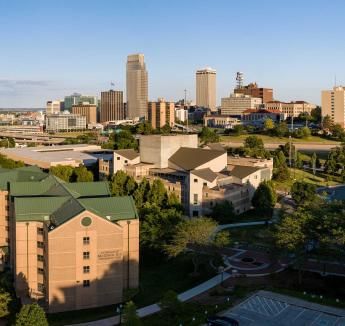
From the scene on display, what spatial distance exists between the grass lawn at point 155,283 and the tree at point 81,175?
35.4 metres

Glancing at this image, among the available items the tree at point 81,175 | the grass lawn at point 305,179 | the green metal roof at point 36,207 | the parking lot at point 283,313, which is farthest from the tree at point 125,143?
the parking lot at point 283,313

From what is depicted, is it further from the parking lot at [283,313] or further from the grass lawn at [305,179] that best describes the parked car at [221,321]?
the grass lawn at [305,179]

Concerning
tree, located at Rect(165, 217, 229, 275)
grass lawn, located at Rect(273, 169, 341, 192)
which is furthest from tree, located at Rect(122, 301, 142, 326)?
grass lawn, located at Rect(273, 169, 341, 192)

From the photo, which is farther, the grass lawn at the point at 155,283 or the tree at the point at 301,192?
the tree at the point at 301,192

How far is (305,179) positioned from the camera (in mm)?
95500

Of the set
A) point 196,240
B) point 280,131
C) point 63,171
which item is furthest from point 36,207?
point 280,131

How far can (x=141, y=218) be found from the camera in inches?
2234

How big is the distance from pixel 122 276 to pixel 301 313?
14.5 metres

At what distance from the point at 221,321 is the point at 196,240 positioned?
41.8 ft

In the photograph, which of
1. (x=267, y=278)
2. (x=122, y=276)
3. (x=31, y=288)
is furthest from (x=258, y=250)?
(x=31, y=288)

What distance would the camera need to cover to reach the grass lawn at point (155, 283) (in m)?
38.6

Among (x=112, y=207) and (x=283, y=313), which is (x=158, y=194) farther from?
(x=283, y=313)

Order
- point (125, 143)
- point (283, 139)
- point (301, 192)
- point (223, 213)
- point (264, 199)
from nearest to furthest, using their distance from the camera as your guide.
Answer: point (223, 213)
point (301, 192)
point (264, 199)
point (125, 143)
point (283, 139)

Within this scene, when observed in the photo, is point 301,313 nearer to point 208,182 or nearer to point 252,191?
point 208,182
